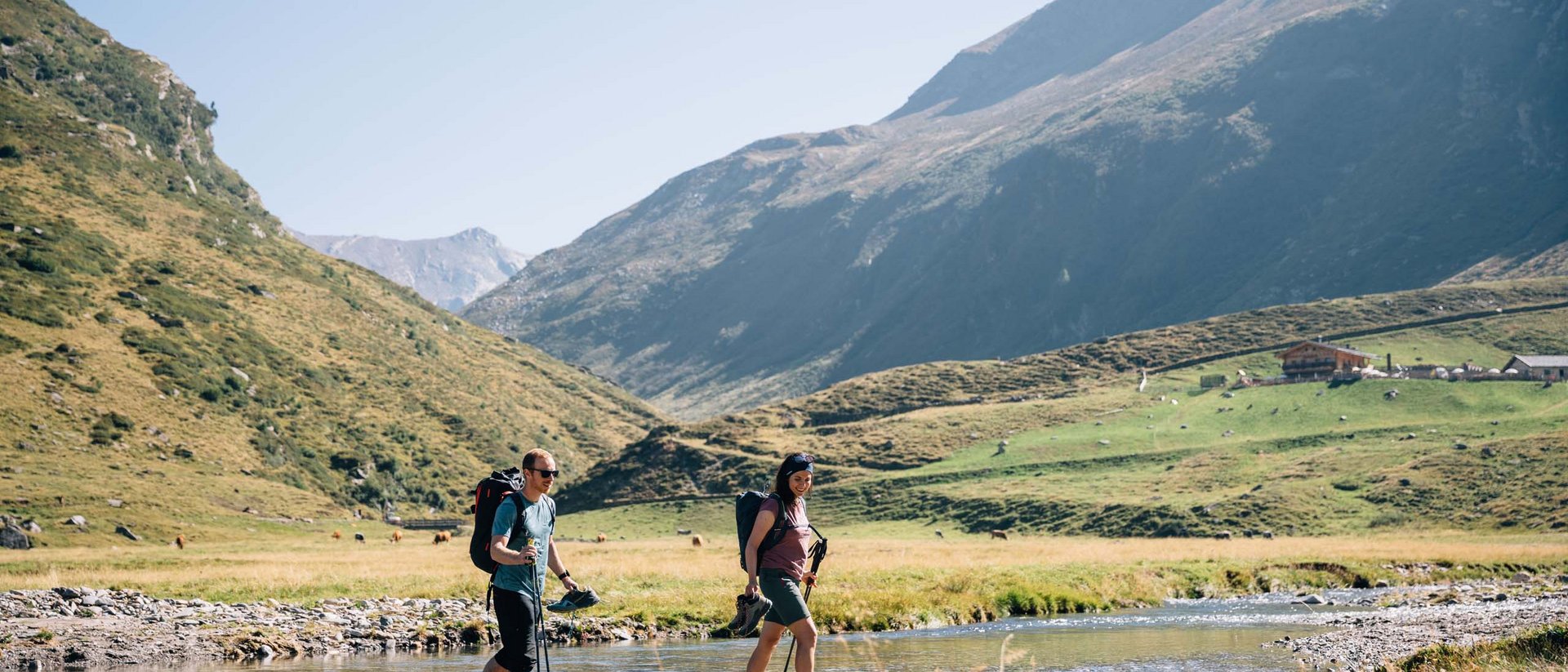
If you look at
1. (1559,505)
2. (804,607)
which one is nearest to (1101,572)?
(804,607)

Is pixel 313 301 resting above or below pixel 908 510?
above

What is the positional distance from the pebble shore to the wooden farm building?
114 m

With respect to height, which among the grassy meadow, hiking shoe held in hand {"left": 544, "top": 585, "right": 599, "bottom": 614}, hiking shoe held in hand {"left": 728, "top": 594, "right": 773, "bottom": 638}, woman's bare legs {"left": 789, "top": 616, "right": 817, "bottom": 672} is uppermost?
hiking shoe held in hand {"left": 544, "top": 585, "right": 599, "bottom": 614}

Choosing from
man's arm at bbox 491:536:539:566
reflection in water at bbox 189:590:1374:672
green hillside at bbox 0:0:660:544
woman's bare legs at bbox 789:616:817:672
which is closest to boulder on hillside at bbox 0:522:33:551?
green hillside at bbox 0:0:660:544

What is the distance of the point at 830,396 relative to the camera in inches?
6078

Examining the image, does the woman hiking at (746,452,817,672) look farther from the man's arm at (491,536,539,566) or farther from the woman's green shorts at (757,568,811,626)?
the man's arm at (491,536,539,566)

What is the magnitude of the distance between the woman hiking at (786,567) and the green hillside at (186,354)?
59.4m

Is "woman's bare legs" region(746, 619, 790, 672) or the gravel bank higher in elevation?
"woman's bare legs" region(746, 619, 790, 672)

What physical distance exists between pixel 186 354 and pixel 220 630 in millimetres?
85469

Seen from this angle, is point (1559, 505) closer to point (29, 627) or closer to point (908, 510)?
point (908, 510)

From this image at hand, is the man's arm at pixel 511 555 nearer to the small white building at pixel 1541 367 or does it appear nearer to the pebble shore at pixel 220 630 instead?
the pebble shore at pixel 220 630

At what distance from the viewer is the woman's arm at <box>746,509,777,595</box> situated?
608 inches

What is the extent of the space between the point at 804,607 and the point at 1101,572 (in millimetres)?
31784

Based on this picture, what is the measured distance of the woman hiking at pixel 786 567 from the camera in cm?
→ 1555
